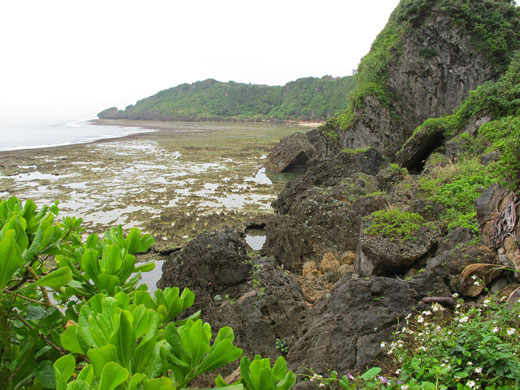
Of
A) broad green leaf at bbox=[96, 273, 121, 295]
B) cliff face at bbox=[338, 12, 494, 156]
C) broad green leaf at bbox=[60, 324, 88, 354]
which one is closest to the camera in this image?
broad green leaf at bbox=[60, 324, 88, 354]

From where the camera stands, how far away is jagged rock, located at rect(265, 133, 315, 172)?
24.6 meters

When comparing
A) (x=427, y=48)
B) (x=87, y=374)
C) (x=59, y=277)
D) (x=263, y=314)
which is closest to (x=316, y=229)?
(x=263, y=314)

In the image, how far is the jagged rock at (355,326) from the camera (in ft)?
11.6

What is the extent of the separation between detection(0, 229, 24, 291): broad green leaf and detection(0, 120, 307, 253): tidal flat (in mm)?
9908

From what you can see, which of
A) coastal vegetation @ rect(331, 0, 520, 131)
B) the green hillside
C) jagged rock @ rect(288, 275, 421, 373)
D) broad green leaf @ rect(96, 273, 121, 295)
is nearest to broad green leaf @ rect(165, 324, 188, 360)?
A: broad green leaf @ rect(96, 273, 121, 295)

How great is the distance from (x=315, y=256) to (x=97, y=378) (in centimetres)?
807

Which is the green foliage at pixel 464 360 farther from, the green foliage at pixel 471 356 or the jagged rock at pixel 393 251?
the jagged rock at pixel 393 251

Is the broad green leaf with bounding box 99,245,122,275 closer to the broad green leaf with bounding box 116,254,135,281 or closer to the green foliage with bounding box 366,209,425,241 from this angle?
the broad green leaf with bounding box 116,254,135,281

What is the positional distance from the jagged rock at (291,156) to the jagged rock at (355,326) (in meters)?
20.4

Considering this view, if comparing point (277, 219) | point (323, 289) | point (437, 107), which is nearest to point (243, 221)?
point (277, 219)

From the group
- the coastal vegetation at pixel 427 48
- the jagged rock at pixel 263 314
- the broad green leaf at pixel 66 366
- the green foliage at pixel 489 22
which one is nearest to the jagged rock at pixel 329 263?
the jagged rock at pixel 263 314

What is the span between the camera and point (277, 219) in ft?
29.6

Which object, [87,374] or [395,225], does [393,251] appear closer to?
[395,225]

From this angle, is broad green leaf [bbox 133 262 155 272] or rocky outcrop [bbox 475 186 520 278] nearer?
broad green leaf [bbox 133 262 155 272]
